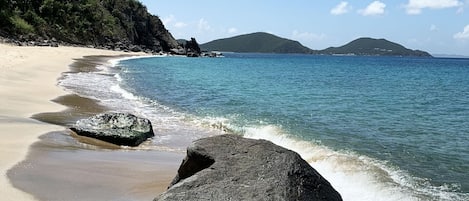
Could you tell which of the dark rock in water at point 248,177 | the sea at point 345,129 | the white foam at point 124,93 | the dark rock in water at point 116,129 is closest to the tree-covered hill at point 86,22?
the white foam at point 124,93

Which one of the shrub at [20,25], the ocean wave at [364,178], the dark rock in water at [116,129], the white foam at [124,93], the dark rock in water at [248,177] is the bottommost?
the white foam at [124,93]

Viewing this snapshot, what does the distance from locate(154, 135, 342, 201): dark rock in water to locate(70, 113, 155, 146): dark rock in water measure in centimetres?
577

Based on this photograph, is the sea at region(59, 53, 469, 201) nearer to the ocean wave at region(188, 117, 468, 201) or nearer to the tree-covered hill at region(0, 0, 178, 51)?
the ocean wave at region(188, 117, 468, 201)

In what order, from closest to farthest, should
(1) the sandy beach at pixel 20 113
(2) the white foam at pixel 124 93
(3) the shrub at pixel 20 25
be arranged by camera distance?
(1) the sandy beach at pixel 20 113, (2) the white foam at pixel 124 93, (3) the shrub at pixel 20 25

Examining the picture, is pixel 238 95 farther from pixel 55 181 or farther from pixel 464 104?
pixel 55 181

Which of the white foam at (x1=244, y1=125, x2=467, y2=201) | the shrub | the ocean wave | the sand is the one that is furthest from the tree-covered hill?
the white foam at (x1=244, y1=125, x2=467, y2=201)

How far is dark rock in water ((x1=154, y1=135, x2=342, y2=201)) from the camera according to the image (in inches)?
210

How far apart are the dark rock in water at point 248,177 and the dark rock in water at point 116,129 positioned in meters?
5.77

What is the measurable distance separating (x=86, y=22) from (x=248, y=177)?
3650 inches

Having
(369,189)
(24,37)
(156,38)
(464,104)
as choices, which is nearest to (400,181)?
(369,189)

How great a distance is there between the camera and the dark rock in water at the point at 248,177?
5332mm

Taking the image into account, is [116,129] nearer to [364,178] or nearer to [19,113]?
[19,113]

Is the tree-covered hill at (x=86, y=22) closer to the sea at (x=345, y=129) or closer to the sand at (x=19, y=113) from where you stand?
the sand at (x=19, y=113)

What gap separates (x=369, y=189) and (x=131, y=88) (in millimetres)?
21595
